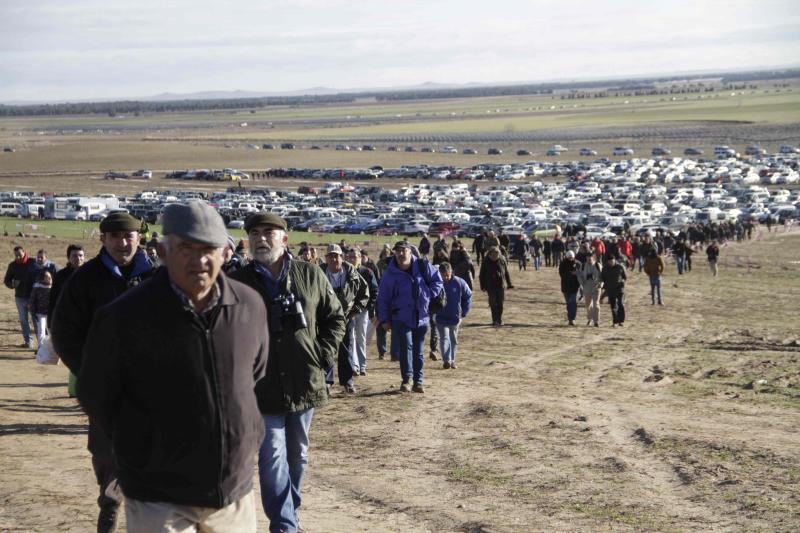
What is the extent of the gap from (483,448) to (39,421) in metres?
4.10

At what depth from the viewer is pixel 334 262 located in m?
11.0

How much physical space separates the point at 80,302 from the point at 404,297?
5.92 m

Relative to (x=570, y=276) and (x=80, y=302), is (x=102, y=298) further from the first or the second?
(x=570, y=276)

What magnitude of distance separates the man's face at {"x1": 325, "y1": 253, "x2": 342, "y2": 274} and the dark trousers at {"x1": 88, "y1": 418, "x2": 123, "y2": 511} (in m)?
5.12

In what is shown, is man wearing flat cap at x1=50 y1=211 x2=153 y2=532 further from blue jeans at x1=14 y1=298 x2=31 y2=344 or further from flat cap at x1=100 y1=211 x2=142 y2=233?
blue jeans at x1=14 y1=298 x2=31 y2=344

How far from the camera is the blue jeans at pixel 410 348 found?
1153 cm

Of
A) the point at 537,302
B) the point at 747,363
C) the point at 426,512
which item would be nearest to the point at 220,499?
the point at 426,512

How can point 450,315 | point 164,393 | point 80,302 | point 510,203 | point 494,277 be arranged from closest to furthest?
point 164,393 → point 80,302 → point 450,315 → point 494,277 → point 510,203

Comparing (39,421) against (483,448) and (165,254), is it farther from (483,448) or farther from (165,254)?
(165,254)

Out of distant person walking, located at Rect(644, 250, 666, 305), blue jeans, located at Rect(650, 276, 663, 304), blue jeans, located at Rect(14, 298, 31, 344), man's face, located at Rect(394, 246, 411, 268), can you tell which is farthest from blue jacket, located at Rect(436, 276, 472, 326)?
blue jeans, located at Rect(650, 276, 663, 304)

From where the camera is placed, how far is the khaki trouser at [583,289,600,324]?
19.9m

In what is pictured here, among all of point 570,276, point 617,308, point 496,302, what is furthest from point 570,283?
point 496,302

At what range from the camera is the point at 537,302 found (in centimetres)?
2372

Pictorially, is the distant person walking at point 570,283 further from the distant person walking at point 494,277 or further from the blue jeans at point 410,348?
the blue jeans at point 410,348
